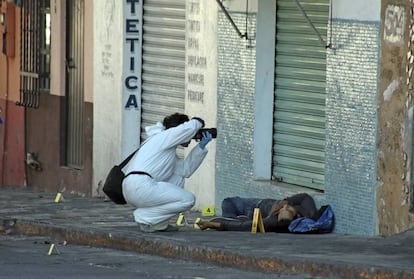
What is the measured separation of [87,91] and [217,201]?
3.37 meters

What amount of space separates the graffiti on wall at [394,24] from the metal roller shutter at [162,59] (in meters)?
4.30

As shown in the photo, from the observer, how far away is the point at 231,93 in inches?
605

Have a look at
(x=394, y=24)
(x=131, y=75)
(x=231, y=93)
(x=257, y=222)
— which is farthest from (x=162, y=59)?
(x=394, y=24)

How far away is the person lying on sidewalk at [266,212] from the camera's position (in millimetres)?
13570

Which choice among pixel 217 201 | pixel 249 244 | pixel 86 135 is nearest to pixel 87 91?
pixel 86 135

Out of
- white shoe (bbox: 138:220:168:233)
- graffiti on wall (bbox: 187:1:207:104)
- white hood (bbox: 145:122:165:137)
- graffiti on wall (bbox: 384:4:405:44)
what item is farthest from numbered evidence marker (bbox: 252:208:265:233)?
graffiti on wall (bbox: 187:1:207:104)

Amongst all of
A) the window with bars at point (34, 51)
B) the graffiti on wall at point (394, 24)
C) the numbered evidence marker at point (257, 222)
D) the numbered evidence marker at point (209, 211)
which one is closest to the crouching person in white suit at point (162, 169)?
the numbered evidence marker at point (257, 222)

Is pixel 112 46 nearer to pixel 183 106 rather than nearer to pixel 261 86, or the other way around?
pixel 183 106

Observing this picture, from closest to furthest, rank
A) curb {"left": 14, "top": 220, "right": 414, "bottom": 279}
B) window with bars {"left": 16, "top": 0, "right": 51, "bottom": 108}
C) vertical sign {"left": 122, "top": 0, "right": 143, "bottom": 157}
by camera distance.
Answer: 1. curb {"left": 14, "top": 220, "right": 414, "bottom": 279}
2. vertical sign {"left": 122, "top": 0, "right": 143, "bottom": 157}
3. window with bars {"left": 16, "top": 0, "right": 51, "bottom": 108}

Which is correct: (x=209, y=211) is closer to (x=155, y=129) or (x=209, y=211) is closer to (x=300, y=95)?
(x=300, y=95)

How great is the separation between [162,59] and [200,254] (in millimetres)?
5238

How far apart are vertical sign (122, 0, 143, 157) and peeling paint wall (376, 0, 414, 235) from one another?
5.32 meters

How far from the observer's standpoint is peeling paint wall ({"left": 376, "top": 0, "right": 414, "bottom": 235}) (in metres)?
12.5

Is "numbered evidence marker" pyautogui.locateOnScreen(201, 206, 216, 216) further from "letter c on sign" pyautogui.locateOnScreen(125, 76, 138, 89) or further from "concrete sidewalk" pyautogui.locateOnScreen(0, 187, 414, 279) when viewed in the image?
"letter c on sign" pyautogui.locateOnScreen(125, 76, 138, 89)
